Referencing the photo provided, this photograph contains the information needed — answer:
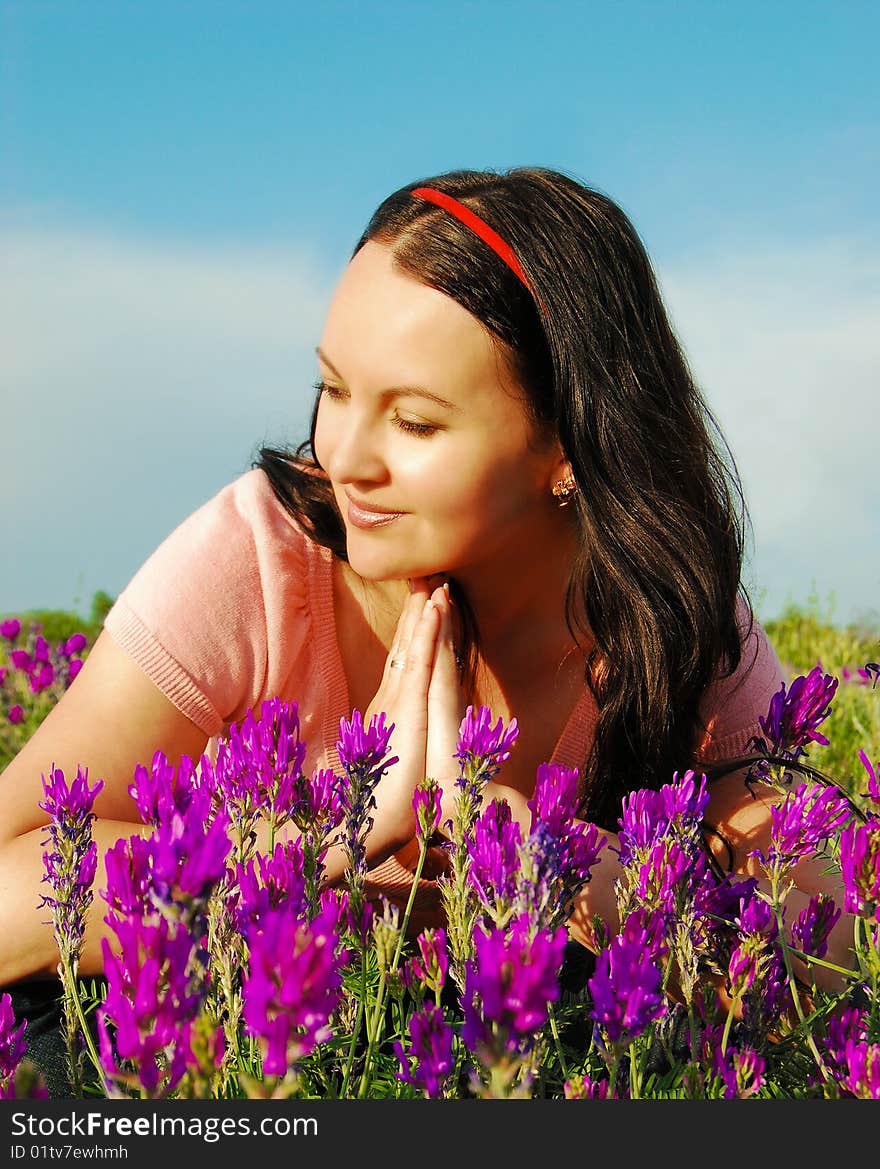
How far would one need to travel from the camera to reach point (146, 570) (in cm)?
352

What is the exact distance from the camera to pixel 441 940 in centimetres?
190

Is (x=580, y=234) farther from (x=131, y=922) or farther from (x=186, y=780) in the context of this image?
(x=131, y=922)

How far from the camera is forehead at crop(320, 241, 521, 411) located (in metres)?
3.03

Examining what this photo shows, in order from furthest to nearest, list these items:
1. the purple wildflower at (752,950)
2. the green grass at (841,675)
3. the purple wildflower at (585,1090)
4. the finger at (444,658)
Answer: the green grass at (841,675) < the finger at (444,658) < the purple wildflower at (752,950) < the purple wildflower at (585,1090)

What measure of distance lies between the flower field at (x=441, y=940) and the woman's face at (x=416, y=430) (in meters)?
1.08

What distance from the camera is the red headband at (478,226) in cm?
331

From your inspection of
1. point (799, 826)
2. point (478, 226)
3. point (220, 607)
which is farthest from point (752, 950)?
point (478, 226)

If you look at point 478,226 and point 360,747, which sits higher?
point 478,226

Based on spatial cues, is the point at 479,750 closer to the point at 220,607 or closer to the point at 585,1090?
the point at 585,1090

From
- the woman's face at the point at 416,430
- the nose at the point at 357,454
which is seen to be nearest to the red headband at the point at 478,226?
the woman's face at the point at 416,430

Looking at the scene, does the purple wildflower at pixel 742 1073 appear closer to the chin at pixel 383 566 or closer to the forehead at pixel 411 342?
the chin at pixel 383 566

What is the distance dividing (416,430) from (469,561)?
0.40 metres

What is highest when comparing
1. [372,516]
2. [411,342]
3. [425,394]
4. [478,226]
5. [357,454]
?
[478,226]

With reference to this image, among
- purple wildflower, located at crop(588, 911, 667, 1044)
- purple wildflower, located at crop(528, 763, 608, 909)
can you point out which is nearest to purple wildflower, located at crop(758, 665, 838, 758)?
purple wildflower, located at crop(528, 763, 608, 909)
